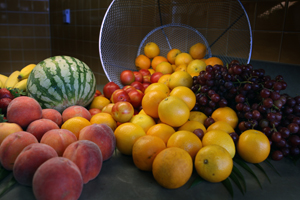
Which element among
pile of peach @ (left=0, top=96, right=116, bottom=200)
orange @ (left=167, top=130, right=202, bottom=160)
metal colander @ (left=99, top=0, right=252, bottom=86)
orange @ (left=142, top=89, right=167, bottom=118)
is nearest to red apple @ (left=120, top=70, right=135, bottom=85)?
metal colander @ (left=99, top=0, right=252, bottom=86)

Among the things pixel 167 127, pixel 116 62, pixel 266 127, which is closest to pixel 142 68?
pixel 116 62

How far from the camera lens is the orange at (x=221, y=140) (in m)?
0.71

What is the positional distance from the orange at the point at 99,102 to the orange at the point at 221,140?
56cm

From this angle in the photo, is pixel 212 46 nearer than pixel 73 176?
No

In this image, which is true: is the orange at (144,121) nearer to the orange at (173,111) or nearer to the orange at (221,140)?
the orange at (173,111)

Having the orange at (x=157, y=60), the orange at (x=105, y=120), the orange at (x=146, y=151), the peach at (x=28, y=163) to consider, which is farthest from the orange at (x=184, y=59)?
the peach at (x=28, y=163)

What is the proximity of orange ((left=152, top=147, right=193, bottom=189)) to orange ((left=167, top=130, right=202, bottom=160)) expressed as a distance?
7 centimetres

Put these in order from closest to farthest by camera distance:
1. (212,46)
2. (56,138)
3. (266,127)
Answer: (56,138), (266,127), (212,46)

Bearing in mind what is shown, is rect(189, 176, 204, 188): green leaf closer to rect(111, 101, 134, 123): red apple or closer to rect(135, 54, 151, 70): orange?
rect(111, 101, 134, 123): red apple

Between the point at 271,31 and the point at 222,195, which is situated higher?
the point at 271,31

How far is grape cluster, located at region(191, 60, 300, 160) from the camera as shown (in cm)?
77

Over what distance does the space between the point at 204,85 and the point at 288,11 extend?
59 centimetres

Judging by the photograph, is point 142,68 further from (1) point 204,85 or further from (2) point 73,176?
(2) point 73,176

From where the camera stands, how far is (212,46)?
1438 millimetres
